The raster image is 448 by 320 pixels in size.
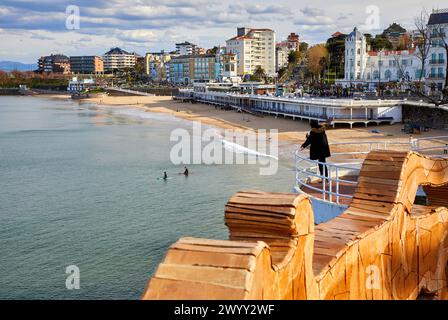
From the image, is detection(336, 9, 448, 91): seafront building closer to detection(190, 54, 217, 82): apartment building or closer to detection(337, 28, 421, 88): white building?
detection(337, 28, 421, 88): white building

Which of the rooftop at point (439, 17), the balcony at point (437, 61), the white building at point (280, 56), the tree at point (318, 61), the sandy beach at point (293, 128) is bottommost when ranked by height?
the sandy beach at point (293, 128)

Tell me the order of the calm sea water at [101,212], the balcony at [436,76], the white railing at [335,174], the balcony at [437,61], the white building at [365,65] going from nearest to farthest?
1. the white railing at [335,174]
2. the calm sea water at [101,212]
3. the balcony at [437,61]
4. the balcony at [436,76]
5. the white building at [365,65]

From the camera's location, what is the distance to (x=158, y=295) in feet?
11.0

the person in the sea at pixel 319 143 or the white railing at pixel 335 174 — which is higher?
the person in the sea at pixel 319 143

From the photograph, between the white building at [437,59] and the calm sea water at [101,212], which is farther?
the white building at [437,59]

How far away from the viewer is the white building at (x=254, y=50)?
168 m

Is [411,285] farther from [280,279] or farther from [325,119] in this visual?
[325,119]

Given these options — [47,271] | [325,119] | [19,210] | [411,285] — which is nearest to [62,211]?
[19,210]

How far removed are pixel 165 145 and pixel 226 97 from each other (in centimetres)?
4088

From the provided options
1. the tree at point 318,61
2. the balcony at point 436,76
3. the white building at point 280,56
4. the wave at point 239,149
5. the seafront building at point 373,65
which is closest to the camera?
the wave at point 239,149

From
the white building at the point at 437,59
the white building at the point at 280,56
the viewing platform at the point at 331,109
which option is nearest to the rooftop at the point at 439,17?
the white building at the point at 437,59

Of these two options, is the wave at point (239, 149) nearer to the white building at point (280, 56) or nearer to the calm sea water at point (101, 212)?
the calm sea water at point (101, 212)

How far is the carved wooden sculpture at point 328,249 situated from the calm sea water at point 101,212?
27.0 feet

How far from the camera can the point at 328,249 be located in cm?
573
